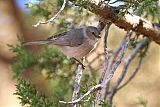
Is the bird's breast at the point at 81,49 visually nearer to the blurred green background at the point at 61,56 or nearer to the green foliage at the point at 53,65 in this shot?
the blurred green background at the point at 61,56

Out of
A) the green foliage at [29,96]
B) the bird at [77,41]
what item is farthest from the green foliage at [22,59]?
the green foliage at [29,96]

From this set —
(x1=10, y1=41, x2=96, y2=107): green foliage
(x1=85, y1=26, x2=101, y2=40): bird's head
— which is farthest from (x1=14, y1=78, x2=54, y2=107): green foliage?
(x1=10, y1=41, x2=96, y2=107): green foliage

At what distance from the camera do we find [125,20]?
2387 mm

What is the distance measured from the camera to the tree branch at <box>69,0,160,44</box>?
209 cm

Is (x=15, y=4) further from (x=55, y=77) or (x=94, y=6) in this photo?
(x=94, y=6)

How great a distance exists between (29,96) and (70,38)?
0.48 meters

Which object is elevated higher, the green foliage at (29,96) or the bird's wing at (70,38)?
the bird's wing at (70,38)

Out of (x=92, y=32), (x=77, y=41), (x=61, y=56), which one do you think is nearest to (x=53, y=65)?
(x=61, y=56)

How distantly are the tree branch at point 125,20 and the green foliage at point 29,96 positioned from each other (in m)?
0.52

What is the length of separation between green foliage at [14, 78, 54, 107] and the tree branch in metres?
0.52

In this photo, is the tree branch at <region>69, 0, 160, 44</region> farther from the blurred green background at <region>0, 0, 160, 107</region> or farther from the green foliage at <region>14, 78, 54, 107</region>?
the green foliage at <region>14, 78, 54, 107</region>

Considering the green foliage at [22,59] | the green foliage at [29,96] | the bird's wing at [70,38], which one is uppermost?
the bird's wing at [70,38]

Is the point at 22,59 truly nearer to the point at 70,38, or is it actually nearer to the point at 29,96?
the point at 70,38

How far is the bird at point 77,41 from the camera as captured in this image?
8.54ft
